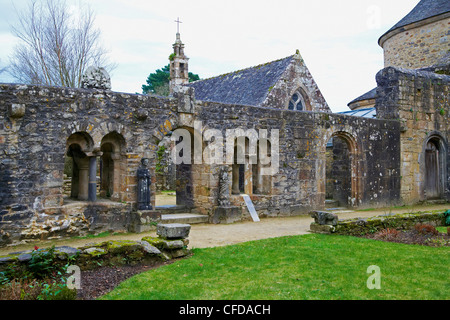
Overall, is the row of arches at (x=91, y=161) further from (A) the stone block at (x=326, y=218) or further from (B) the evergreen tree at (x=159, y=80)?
(B) the evergreen tree at (x=159, y=80)

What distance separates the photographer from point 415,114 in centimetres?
1480

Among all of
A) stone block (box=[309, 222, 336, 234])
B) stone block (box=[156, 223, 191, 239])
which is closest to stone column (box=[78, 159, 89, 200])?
stone block (box=[156, 223, 191, 239])

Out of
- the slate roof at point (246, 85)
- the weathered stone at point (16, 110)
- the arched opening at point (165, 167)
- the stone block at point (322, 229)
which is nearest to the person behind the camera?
the weathered stone at point (16, 110)

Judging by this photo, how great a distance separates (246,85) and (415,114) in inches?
281

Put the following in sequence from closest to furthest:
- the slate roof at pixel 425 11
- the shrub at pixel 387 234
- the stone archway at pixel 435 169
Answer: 1. the shrub at pixel 387 234
2. the stone archway at pixel 435 169
3. the slate roof at pixel 425 11

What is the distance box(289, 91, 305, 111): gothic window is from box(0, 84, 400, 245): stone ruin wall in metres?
5.14

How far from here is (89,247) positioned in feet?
19.1

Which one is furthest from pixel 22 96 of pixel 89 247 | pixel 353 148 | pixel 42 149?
pixel 353 148

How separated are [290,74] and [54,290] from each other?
1497cm

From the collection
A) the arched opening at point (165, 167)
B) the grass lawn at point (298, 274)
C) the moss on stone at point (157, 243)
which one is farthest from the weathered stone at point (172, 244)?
the arched opening at point (165, 167)

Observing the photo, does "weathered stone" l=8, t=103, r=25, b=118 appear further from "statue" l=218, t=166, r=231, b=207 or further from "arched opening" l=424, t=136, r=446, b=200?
"arched opening" l=424, t=136, r=446, b=200

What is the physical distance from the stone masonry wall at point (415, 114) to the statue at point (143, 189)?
9480 mm

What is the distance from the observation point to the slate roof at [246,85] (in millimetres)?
17109

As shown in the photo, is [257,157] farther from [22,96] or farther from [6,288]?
[6,288]
